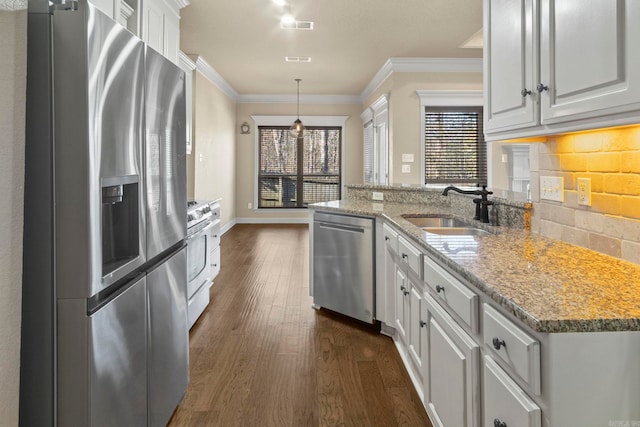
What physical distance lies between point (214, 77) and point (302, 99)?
2.48 meters

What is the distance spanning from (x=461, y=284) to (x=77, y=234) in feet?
3.88

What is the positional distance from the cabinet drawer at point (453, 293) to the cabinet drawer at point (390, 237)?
0.66 metres

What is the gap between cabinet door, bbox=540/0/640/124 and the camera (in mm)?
1037

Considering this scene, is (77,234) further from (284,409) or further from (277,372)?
(277,372)

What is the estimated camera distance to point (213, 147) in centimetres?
701

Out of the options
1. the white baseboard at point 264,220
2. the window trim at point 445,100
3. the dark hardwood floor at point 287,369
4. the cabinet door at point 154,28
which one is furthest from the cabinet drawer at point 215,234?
the white baseboard at point 264,220

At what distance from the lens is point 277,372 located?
2.43 metres

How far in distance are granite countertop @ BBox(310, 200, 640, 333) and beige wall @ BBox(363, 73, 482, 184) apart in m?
4.16

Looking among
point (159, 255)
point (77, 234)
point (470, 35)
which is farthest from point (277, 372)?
point (470, 35)

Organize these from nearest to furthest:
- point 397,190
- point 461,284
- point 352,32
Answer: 1. point 461,284
2. point 397,190
3. point 352,32

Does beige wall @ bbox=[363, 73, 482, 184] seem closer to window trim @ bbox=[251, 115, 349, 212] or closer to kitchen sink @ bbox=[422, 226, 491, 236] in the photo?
window trim @ bbox=[251, 115, 349, 212]

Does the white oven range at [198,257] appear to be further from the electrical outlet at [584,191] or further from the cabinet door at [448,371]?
the electrical outlet at [584,191]

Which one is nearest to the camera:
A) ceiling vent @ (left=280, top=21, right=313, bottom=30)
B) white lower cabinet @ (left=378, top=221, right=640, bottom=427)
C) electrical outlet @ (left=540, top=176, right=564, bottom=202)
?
white lower cabinet @ (left=378, top=221, right=640, bottom=427)

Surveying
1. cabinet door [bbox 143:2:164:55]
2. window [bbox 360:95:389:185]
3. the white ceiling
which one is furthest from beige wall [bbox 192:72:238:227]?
window [bbox 360:95:389:185]
